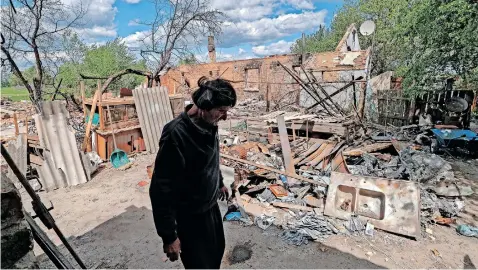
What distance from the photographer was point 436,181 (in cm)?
518

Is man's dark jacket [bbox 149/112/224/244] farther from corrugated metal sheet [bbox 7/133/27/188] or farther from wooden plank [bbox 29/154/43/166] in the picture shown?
corrugated metal sheet [bbox 7/133/27/188]

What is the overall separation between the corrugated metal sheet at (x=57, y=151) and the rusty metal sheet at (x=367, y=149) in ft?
22.3

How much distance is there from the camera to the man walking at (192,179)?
179 centimetres

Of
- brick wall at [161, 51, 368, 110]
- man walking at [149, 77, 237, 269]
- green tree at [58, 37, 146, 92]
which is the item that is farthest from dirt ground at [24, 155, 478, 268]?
green tree at [58, 37, 146, 92]

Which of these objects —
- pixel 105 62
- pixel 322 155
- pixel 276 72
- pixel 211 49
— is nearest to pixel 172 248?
pixel 322 155

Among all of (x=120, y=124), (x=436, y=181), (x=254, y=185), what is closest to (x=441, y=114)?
(x=436, y=181)

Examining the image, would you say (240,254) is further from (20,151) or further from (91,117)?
(20,151)

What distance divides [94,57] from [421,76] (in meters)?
29.3

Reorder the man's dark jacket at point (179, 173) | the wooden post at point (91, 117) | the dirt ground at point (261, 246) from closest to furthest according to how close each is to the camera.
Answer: the man's dark jacket at point (179, 173) → the dirt ground at point (261, 246) → the wooden post at point (91, 117)

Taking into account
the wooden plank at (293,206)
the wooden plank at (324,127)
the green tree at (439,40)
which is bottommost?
the wooden plank at (293,206)

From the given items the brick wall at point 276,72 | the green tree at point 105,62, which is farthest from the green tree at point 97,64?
the brick wall at point 276,72

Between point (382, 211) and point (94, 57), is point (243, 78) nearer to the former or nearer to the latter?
point (382, 211)

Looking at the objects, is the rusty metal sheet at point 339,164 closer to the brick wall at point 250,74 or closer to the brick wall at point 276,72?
the brick wall at point 276,72

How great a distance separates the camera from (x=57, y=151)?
6270 millimetres
